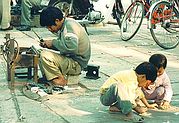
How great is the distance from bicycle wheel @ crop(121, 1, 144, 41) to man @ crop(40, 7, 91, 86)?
3.56 m

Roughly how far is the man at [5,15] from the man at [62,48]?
5686mm

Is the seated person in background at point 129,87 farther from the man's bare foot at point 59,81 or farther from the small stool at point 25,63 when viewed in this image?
the small stool at point 25,63

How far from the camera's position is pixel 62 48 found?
22.5 feet

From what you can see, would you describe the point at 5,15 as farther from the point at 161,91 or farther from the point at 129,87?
the point at 129,87

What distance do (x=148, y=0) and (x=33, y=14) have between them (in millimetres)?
3422

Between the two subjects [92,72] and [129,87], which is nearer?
[129,87]

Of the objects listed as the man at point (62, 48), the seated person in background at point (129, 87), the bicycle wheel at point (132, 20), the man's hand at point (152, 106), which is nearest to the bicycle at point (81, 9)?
the bicycle wheel at point (132, 20)

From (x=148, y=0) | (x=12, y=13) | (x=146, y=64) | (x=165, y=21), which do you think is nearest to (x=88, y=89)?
(x=146, y=64)

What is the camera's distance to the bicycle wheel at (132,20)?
1054cm

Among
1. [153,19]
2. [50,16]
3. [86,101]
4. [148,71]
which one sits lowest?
[86,101]

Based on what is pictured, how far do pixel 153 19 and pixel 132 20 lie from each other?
1.26m

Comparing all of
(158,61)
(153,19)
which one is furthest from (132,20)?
(158,61)

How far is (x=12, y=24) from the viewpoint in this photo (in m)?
13.4

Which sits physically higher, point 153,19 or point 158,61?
point 153,19
